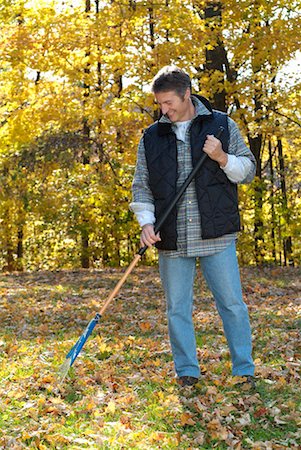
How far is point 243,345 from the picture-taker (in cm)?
480

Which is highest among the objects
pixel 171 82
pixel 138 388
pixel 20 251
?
pixel 171 82

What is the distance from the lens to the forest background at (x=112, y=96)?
12.3 m

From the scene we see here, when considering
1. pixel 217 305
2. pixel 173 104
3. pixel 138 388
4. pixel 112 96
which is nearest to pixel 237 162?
pixel 173 104

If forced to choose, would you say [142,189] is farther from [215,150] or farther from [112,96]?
[112,96]

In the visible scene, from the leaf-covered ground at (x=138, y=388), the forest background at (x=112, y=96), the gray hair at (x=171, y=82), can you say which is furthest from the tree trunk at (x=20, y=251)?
the gray hair at (x=171, y=82)

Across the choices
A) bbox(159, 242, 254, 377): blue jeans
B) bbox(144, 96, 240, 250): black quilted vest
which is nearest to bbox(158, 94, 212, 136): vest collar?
bbox(144, 96, 240, 250): black quilted vest

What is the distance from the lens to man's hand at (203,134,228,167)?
14.7ft

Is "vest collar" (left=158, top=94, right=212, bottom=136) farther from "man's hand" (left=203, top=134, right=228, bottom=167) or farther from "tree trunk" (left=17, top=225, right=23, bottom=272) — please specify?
"tree trunk" (left=17, top=225, right=23, bottom=272)

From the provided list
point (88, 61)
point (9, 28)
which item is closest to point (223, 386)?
point (88, 61)

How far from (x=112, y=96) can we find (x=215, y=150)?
467 inches

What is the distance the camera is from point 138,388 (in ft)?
16.8

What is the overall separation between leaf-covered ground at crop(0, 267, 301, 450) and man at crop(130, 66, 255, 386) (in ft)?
1.32

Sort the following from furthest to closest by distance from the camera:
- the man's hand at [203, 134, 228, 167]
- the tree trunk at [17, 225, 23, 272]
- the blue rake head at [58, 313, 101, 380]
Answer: the tree trunk at [17, 225, 23, 272]
the blue rake head at [58, 313, 101, 380]
the man's hand at [203, 134, 228, 167]

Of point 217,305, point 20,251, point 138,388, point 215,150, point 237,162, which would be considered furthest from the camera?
point 20,251
